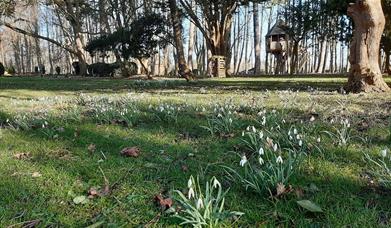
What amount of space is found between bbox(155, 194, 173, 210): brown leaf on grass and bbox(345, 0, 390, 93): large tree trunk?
7941 mm

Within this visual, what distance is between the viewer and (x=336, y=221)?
6.81 feet

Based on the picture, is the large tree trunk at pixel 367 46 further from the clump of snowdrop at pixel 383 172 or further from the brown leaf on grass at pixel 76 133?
the brown leaf on grass at pixel 76 133

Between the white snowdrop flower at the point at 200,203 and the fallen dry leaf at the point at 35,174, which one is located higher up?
the white snowdrop flower at the point at 200,203

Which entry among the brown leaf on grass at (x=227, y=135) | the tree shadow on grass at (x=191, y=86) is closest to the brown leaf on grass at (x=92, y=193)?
the brown leaf on grass at (x=227, y=135)

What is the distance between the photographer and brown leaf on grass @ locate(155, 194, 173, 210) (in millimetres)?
2373

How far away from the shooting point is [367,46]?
9266 millimetres

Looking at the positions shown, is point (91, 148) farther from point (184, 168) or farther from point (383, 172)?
point (383, 172)

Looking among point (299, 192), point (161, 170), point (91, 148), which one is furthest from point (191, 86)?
point (299, 192)

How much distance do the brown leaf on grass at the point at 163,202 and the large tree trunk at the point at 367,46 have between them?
7941mm

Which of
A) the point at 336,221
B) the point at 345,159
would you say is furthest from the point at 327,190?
the point at 345,159

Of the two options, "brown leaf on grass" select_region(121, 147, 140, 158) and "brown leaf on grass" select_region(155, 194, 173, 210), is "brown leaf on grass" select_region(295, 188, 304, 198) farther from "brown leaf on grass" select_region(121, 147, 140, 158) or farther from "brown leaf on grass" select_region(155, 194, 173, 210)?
"brown leaf on grass" select_region(121, 147, 140, 158)

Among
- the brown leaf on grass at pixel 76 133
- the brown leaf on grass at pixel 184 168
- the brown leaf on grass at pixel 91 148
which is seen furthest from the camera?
the brown leaf on grass at pixel 76 133

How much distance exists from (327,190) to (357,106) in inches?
156

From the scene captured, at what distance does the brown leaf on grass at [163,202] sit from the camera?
237cm
